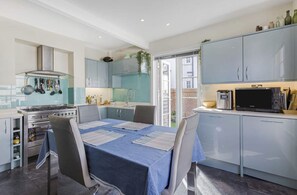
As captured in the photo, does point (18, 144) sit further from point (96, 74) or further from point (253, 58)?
point (253, 58)

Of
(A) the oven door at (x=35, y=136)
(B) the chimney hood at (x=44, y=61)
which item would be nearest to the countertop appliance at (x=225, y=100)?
(A) the oven door at (x=35, y=136)

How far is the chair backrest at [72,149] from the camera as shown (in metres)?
1.26

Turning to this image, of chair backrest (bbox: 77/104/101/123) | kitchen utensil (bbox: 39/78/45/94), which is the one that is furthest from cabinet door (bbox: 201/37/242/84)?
kitchen utensil (bbox: 39/78/45/94)

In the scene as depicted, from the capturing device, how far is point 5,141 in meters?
2.38

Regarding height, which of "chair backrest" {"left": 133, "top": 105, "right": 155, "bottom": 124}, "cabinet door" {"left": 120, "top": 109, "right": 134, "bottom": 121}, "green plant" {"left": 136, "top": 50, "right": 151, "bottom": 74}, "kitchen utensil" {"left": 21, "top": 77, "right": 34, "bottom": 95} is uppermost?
"green plant" {"left": 136, "top": 50, "right": 151, "bottom": 74}

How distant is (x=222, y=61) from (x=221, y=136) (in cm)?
124

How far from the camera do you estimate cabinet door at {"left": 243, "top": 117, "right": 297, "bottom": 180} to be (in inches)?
75.3

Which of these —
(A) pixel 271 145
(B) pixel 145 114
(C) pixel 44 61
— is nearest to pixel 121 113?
(B) pixel 145 114

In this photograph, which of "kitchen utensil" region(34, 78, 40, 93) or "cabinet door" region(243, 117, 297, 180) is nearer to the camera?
"cabinet door" region(243, 117, 297, 180)

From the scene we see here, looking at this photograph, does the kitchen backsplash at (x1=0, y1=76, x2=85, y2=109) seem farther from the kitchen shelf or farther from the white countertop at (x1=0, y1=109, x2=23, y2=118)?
the kitchen shelf

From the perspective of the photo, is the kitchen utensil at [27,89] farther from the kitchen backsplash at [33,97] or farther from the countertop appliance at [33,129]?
the countertop appliance at [33,129]

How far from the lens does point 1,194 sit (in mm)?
1835

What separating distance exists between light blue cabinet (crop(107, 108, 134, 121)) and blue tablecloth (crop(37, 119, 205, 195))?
2428 mm

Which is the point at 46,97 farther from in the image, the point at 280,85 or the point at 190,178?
the point at 280,85
